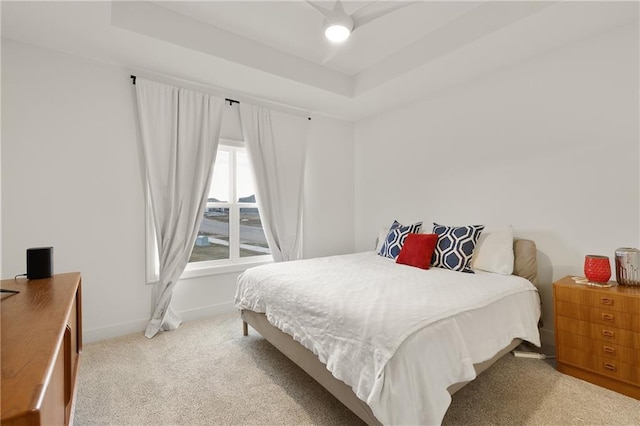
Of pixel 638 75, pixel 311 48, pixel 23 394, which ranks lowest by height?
pixel 23 394

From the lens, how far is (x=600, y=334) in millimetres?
1934

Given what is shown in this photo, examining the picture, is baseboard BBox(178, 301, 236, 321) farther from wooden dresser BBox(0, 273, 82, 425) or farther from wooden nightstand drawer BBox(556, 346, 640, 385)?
wooden nightstand drawer BBox(556, 346, 640, 385)

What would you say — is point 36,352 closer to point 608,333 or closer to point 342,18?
point 342,18

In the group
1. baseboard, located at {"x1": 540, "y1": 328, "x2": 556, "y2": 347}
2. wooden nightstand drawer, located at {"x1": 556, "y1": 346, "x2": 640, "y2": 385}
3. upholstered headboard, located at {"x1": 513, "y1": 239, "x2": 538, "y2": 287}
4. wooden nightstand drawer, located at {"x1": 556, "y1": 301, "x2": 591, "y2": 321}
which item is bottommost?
baseboard, located at {"x1": 540, "y1": 328, "x2": 556, "y2": 347}

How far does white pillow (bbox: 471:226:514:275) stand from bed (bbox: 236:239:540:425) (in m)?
0.12

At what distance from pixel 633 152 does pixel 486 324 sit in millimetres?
1816

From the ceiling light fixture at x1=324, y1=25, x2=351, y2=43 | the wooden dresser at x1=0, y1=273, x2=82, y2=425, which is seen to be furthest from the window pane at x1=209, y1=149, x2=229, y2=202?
the ceiling light fixture at x1=324, y1=25, x2=351, y2=43

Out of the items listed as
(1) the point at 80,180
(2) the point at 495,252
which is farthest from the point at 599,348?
(1) the point at 80,180

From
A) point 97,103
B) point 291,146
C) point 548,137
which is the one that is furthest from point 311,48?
point 548,137

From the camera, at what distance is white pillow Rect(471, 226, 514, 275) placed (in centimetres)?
248

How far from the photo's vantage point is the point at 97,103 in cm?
272

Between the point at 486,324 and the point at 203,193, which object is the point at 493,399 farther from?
the point at 203,193

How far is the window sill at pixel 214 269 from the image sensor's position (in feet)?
10.5

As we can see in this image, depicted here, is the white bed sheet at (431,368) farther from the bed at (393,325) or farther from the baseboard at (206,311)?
the baseboard at (206,311)
